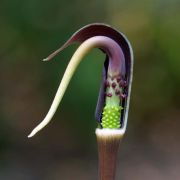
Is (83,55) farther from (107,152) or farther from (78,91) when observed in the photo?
(78,91)

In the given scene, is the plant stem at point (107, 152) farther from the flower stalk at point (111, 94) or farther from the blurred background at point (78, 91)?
the blurred background at point (78, 91)

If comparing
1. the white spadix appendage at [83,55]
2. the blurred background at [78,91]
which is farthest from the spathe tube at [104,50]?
the blurred background at [78,91]

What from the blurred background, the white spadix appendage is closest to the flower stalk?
the white spadix appendage

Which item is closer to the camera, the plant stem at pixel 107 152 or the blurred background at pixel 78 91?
the plant stem at pixel 107 152

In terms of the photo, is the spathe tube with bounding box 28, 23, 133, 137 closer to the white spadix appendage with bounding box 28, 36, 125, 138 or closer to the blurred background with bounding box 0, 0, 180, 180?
the white spadix appendage with bounding box 28, 36, 125, 138

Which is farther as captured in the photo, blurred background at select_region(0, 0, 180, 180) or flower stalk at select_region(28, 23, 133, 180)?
blurred background at select_region(0, 0, 180, 180)

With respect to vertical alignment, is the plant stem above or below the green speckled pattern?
below

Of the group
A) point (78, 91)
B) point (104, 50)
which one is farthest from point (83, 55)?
point (78, 91)
